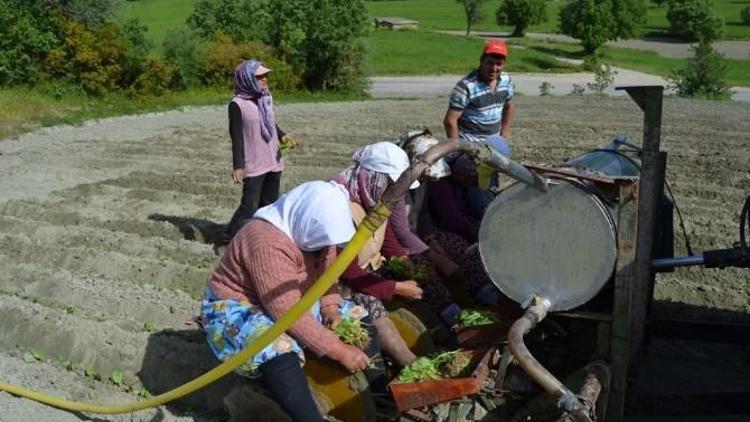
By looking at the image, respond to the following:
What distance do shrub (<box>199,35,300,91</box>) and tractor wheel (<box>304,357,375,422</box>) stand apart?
791 inches

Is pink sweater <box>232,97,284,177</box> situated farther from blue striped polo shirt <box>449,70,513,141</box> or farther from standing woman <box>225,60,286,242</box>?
blue striped polo shirt <box>449,70,513,141</box>

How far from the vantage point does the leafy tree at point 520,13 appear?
2197 inches

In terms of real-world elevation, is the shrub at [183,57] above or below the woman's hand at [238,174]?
below

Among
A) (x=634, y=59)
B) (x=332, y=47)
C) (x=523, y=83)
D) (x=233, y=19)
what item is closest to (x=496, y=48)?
(x=332, y=47)

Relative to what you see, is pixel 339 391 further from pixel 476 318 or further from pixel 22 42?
pixel 22 42

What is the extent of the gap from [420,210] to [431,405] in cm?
167

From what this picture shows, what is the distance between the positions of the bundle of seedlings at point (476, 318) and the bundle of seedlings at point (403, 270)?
65 cm

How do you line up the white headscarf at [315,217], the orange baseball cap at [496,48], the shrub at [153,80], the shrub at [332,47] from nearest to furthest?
the white headscarf at [315,217] < the orange baseball cap at [496,48] < the shrub at [153,80] < the shrub at [332,47]

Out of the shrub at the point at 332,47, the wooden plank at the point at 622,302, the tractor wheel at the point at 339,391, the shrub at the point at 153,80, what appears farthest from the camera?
the shrub at the point at 332,47

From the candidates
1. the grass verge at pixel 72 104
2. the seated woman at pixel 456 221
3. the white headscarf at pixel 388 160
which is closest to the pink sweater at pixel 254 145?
the seated woman at pixel 456 221

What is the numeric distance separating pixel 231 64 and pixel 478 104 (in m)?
18.2

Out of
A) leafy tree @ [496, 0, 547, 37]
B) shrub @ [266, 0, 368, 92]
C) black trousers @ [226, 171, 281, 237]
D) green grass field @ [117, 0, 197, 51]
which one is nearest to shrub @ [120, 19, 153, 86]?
shrub @ [266, 0, 368, 92]

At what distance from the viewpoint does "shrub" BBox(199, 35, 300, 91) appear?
916 inches

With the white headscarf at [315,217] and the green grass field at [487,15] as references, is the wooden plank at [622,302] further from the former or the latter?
the green grass field at [487,15]
